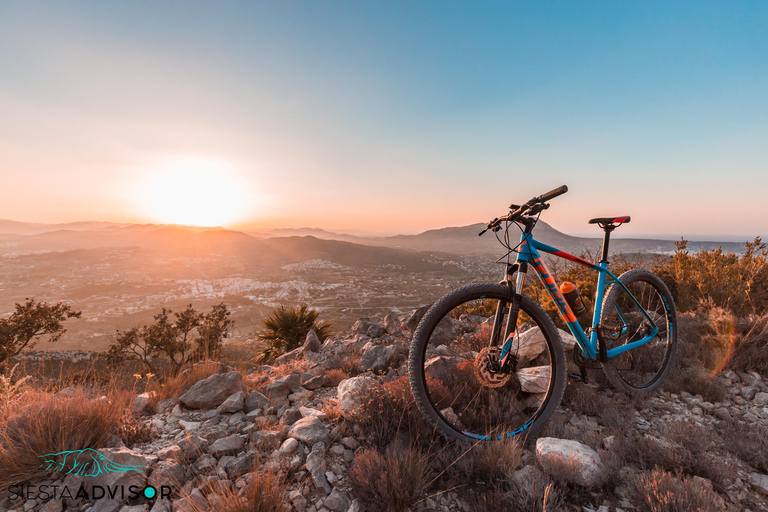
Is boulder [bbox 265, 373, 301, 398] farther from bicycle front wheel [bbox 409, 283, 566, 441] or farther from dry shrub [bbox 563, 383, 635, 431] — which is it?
dry shrub [bbox 563, 383, 635, 431]

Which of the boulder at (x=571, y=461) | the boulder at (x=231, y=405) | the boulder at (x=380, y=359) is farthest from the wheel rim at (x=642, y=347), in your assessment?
the boulder at (x=231, y=405)

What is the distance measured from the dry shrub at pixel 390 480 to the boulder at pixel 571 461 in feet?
2.87

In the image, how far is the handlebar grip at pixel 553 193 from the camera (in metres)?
2.60

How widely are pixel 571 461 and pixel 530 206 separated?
1.97 m

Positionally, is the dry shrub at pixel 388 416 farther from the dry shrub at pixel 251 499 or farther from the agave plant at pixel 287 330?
the agave plant at pixel 287 330

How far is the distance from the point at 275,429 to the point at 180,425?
1083 mm

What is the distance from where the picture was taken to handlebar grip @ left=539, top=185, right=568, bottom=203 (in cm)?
260

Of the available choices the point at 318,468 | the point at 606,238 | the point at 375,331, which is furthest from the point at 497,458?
the point at 375,331

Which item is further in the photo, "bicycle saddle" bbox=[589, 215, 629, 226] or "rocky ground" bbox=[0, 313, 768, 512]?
"bicycle saddle" bbox=[589, 215, 629, 226]

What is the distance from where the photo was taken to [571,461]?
7.10 feet

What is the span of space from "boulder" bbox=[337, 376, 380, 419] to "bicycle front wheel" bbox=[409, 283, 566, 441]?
59 cm

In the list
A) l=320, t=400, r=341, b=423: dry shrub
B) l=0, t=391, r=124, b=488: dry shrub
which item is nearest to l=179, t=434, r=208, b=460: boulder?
l=0, t=391, r=124, b=488: dry shrub

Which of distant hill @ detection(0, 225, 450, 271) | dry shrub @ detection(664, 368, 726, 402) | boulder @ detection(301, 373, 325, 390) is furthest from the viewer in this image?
distant hill @ detection(0, 225, 450, 271)

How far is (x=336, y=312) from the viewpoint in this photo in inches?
Answer: 2052
